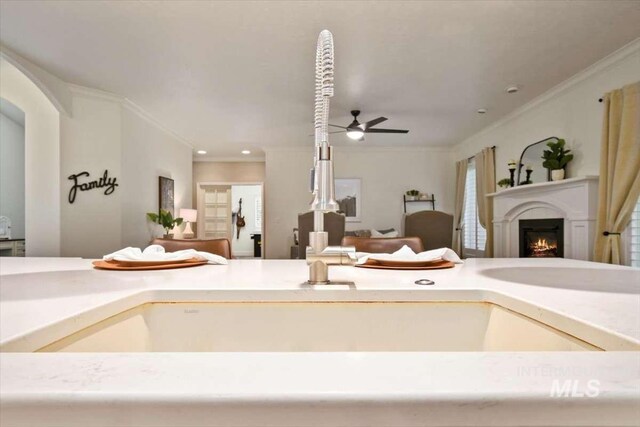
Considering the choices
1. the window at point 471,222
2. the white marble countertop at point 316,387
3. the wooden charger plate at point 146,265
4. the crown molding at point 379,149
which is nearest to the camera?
the white marble countertop at point 316,387

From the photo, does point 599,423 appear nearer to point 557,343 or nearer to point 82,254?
point 557,343

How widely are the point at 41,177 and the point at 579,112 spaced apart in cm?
577

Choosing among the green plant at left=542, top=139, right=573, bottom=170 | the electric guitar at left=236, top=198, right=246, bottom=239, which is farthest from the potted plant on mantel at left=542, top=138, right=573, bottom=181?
the electric guitar at left=236, top=198, right=246, bottom=239

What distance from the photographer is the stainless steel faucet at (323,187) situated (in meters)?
0.79

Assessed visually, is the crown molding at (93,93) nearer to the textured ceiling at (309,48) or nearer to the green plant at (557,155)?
the textured ceiling at (309,48)

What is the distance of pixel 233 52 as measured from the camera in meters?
3.17

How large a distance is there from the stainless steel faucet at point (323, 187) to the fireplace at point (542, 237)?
4.01 meters

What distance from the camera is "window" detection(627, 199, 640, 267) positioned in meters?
3.03

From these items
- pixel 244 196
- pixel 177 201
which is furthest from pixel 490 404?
pixel 244 196

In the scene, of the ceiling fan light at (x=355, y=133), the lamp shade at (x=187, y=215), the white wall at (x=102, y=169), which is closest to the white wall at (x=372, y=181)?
the lamp shade at (x=187, y=215)

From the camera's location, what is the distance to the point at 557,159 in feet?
12.6

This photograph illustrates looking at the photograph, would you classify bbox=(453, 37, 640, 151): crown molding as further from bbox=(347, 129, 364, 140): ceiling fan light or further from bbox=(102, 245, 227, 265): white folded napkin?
bbox=(102, 245, 227, 265): white folded napkin

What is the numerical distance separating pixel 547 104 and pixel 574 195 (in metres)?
1.28

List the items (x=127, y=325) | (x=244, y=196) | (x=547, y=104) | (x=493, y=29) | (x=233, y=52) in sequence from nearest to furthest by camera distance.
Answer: (x=127, y=325)
(x=493, y=29)
(x=233, y=52)
(x=547, y=104)
(x=244, y=196)
